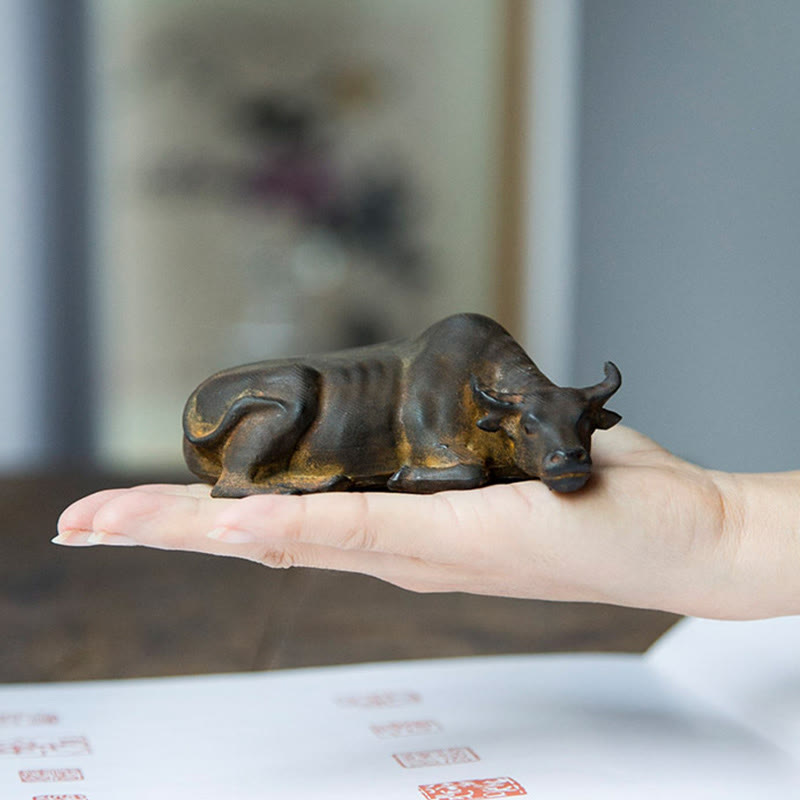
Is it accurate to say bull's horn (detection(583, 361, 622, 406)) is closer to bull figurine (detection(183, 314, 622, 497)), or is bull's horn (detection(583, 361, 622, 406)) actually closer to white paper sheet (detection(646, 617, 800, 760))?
bull figurine (detection(183, 314, 622, 497))

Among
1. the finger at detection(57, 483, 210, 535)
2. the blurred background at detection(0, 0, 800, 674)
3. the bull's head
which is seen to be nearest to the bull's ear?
the bull's head

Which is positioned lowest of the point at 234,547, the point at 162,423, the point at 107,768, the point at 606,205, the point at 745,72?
the point at 162,423

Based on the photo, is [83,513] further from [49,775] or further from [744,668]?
[744,668]

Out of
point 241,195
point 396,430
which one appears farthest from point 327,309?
point 396,430

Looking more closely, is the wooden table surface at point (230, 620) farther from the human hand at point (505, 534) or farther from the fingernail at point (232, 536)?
Answer: the fingernail at point (232, 536)

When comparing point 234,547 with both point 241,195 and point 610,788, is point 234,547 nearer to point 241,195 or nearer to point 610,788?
point 610,788
